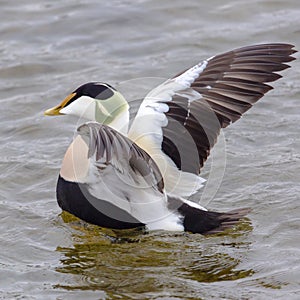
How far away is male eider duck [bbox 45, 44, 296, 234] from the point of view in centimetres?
638

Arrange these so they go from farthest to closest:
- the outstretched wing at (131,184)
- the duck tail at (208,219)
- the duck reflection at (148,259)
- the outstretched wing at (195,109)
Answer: the outstretched wing at (195,109) → the duck tail at (208,219) → the outstretched wing at (131,184) → the duck reflection at (148,259)

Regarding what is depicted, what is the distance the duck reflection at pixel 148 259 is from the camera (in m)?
5.72

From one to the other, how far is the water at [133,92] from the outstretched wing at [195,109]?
537 millimetres

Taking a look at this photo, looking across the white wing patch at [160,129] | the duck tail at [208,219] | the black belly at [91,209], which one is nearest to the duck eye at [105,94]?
the white wing patch at [160,129]

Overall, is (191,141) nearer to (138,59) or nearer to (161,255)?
(161,255)

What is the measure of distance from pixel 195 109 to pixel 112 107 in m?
0.65

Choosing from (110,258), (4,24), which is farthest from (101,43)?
(110,258)

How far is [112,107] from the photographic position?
644cm

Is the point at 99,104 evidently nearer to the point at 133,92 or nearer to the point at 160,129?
the point at 160,129

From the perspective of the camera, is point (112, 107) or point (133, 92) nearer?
point (112, 107)

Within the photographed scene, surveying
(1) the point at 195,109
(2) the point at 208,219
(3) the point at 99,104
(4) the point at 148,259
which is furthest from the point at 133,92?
(4) the point at 148,259

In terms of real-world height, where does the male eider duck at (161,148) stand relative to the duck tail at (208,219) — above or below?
above

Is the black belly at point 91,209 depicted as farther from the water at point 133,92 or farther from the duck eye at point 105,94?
the duck eye at point 105,94

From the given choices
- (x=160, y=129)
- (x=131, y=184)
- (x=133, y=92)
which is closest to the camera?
(x=131, y=184)
